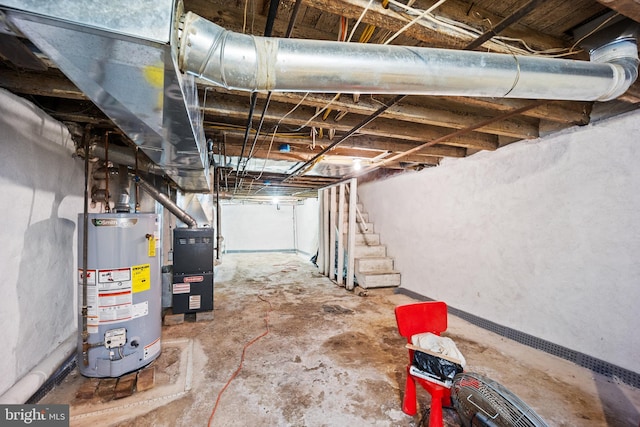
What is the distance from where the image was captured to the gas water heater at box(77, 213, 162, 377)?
1.80 m

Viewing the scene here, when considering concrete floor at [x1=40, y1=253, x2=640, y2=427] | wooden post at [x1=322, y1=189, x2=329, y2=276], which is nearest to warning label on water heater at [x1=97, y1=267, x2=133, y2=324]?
concrete floor at [x1=40, y1=253, x2=640, y2=427]

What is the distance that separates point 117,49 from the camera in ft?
2.59

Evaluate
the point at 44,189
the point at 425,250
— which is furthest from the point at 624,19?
the point at 44,189

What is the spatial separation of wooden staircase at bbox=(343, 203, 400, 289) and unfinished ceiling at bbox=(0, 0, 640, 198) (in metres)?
1.79

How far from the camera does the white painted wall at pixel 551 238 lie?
196cm

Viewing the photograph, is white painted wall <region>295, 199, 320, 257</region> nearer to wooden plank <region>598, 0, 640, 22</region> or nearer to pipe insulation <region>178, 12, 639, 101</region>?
pipe insulation <region>178, 12, 639, 101</region>

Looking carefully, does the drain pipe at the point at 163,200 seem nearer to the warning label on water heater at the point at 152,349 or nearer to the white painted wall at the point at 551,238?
the warning label on water heater at the point at 152,349

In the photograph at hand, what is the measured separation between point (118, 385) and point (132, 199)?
2.04m

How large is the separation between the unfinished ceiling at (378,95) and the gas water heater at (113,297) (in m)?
0.91

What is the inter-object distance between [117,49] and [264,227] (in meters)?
A: 9.13

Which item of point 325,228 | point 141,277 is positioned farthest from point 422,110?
point 325,228

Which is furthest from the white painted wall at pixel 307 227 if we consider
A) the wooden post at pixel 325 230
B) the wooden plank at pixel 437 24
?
the wooden plank at pixel 437 24

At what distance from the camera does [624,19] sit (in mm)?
1304

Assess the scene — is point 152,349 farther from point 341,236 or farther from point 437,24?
point 341,236
